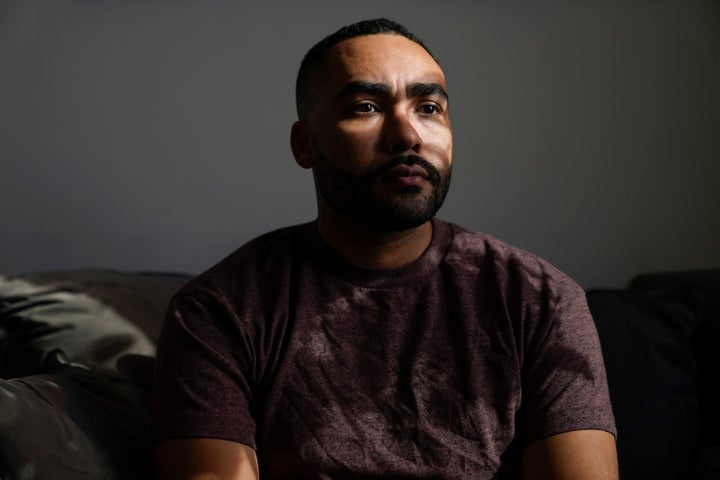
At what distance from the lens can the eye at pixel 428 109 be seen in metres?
1.37

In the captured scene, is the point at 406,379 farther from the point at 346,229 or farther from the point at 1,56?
the point at 1,56

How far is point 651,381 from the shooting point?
166 centimetres

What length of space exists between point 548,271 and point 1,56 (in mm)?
1322

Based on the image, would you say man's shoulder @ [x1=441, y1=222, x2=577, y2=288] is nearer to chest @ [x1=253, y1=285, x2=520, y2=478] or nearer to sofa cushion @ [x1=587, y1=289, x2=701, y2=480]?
chest @ [x1=253, y1=285, x2=520, y2=478]

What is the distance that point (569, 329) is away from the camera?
51.8 inches

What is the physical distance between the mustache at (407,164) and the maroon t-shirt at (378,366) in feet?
0.47

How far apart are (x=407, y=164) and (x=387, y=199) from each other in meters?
0.06

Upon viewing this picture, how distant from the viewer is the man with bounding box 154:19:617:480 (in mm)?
1220

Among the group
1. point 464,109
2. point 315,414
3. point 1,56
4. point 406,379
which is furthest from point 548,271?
point 1,56

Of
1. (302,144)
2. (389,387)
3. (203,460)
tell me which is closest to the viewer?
(203,460)

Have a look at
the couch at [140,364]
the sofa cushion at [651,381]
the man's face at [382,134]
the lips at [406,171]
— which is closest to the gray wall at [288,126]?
the couch at [140,364]

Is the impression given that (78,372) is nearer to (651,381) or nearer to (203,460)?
(203,460)

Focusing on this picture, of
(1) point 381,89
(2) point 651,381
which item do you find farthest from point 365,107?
(2) point 651,381

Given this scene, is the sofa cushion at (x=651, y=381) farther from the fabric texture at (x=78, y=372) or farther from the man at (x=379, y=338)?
the fabric texture at (x=78, y=372)
